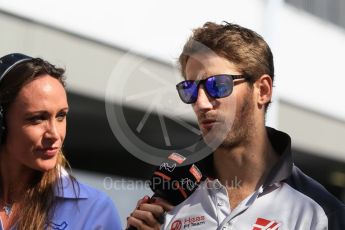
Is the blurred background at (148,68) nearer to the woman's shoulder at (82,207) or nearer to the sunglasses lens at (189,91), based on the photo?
the woman's shoulder at (82,207)

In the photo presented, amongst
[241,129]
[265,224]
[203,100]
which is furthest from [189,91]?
[265,224]

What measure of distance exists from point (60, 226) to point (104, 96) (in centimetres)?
501

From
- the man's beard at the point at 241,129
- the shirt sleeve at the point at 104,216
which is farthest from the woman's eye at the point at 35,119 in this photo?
the man's beard at the point at 241,129

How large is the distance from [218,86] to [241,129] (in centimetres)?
21

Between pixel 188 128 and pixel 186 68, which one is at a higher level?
pixel 186 68

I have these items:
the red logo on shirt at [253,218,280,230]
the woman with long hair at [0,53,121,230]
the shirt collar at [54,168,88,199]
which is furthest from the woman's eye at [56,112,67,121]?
the red logo on shirt at [253,218,280,230]

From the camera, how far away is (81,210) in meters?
3.73

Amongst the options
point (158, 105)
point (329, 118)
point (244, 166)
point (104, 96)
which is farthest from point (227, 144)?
point (329, 118)

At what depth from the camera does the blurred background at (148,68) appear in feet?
25.4

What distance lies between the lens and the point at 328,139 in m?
11.9

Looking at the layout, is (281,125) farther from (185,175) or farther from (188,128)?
(185,175)

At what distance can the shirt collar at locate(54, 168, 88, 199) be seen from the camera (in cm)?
376

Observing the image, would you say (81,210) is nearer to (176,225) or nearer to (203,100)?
(176,225)

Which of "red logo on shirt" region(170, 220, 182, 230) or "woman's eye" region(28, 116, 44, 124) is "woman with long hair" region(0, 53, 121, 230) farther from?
"red logo on shirt" region(170, 220, 182, 230)
